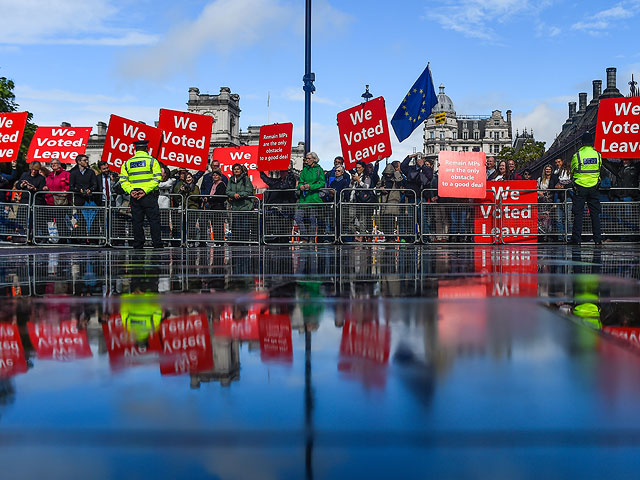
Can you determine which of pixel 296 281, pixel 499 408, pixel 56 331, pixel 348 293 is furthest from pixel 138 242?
pixel 499 408

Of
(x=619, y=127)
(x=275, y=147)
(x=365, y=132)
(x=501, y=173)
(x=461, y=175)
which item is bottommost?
(x=461, y=175)

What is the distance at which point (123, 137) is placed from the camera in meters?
15.4

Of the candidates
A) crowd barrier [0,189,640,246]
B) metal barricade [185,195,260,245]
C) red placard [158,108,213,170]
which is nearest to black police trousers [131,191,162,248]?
crowd barrier [0,189,640,246]

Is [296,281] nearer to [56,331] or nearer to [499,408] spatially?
[56,331]

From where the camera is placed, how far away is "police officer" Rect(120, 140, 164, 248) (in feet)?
38.9

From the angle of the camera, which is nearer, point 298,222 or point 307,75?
point 298,222

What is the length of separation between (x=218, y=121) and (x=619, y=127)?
99.9 meters

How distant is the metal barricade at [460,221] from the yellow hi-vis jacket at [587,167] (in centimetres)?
225

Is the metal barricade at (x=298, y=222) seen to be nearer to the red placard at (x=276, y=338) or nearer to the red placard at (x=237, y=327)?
the red placard at (x=237, y=327)

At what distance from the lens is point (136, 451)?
1096 millimetres

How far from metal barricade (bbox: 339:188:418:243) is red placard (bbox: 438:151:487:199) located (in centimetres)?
81

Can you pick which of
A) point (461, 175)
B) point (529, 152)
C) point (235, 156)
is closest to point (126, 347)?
point (461, 175)

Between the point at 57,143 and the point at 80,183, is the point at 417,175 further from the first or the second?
the point at 57,143

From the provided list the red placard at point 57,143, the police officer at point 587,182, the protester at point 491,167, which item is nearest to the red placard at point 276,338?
the police officer at point 587,182
